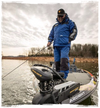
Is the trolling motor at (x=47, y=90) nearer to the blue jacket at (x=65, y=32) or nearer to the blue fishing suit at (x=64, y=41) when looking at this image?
the blue fishing suit at (x=64, y=41)

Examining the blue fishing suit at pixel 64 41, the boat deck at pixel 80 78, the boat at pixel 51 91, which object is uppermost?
the blue fishing suit at pixel 64 41

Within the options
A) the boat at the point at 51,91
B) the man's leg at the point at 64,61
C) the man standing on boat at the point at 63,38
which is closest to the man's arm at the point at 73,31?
the man standing on boat at the point at 63,38

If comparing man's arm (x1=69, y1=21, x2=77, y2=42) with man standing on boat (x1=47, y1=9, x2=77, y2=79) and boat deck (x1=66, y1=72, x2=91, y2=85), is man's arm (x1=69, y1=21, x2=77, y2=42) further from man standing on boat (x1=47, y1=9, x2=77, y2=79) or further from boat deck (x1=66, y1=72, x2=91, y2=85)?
boat deck (x1=66, y1=72, x2=91, y2=85)

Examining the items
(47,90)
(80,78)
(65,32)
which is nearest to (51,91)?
(47,90)

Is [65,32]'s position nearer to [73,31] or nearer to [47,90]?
[73,31]

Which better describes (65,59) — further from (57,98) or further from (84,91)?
(57,98)

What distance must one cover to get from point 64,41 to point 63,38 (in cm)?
8

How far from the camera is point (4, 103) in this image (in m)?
1.55

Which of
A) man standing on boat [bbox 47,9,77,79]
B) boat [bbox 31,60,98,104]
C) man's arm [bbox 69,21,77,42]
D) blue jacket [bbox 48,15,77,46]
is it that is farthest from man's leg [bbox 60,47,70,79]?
boat [bbox 31,60,98,104]

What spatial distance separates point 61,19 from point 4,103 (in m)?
2.20

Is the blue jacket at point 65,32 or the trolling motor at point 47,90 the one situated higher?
the blue jacket at point 65,32

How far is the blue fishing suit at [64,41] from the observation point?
79.5 inches

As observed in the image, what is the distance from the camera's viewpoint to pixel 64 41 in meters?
2.06

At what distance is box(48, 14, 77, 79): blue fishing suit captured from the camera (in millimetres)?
2020
